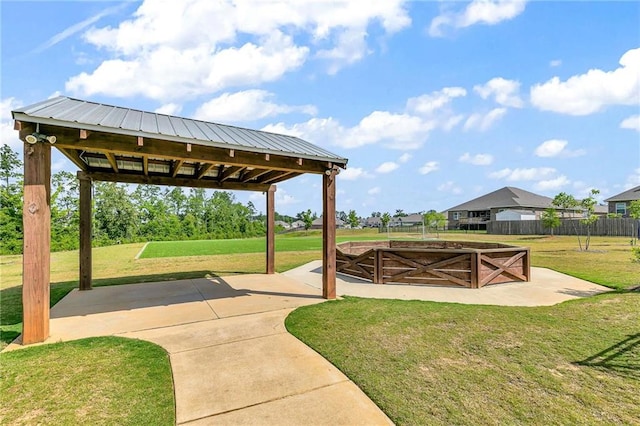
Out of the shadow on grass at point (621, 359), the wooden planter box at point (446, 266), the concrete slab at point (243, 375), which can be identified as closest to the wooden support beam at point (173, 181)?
the wooden planter box at point (446, 266)

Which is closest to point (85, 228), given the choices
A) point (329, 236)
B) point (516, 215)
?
point (329, 236)

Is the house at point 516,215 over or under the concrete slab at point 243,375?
over

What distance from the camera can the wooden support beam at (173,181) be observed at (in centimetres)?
802

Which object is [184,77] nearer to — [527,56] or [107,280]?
[107,280]

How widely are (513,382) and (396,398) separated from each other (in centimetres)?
133

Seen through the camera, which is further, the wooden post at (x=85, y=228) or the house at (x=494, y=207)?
the house at (x=494, y=207)

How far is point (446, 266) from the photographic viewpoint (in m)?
8.24

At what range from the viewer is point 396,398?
2879mm

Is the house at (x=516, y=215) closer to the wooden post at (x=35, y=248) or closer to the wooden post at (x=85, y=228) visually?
the wooden post at (x=85, y=228)

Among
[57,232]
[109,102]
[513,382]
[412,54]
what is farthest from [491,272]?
[57,232]

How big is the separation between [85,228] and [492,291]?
10306mm

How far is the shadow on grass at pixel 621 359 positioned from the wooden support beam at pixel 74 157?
847 centimetres

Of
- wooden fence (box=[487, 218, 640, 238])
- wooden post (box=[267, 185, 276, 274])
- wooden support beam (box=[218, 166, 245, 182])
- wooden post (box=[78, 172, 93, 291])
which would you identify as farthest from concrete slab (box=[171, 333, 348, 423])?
wooden fence (box=[487, 218, 640, 238])

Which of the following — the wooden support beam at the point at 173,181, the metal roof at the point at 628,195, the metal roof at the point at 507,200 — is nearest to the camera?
the wooden support beam at the point at 173,181
